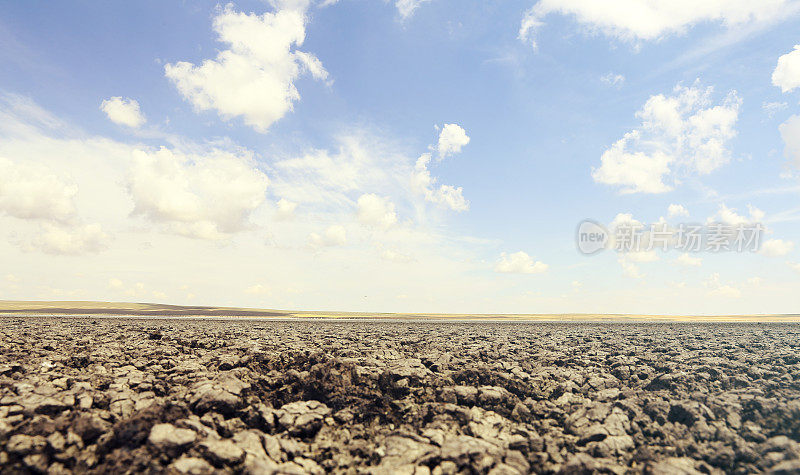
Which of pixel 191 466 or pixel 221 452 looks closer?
pixel 191 466

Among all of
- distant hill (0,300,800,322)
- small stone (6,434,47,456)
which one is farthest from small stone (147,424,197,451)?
distant hill (0,300,800,322)

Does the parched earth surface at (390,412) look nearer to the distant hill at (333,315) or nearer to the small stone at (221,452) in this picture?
the small stone at (221,452)

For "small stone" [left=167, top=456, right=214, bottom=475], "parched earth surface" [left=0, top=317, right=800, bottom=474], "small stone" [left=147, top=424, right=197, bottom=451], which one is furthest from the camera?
"parched earth surface" [left=0, top=317, right=800, bottom=474]

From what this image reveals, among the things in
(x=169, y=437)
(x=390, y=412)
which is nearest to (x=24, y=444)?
(x=169, y=437)

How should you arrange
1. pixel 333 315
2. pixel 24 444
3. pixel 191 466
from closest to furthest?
pixel 191 466 → pixel 24 444 → pixel 333 315

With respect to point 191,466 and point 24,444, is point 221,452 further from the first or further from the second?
point 24,444

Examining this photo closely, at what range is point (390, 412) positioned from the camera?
22.9 feet

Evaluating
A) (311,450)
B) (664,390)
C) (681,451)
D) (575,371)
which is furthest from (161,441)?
(664,390)

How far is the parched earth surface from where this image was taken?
5.15 metres

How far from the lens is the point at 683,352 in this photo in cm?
1173

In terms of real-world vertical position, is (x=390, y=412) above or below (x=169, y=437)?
below

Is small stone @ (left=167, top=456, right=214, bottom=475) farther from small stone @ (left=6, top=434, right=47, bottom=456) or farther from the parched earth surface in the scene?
small stone @ (left=6, top=434, right=47, bottom=456)

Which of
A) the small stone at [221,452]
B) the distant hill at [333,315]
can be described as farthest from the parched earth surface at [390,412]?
the distant hill at [333,315]

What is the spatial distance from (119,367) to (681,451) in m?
10.9
